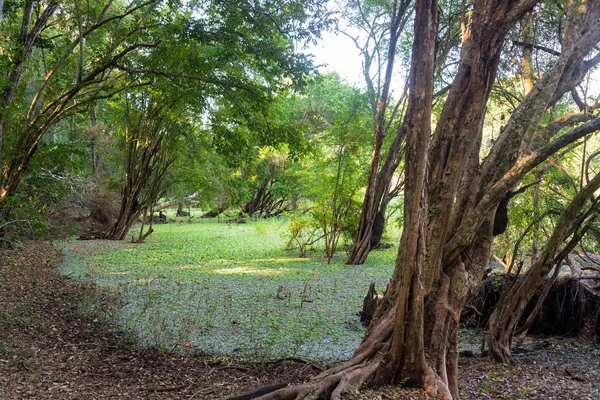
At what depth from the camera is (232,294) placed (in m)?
7.04

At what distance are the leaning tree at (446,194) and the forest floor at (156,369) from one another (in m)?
0.27

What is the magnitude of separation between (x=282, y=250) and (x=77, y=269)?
562cm

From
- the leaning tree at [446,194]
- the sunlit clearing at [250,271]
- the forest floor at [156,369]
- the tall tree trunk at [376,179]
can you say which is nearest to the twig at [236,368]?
the forest floor at [156,369]

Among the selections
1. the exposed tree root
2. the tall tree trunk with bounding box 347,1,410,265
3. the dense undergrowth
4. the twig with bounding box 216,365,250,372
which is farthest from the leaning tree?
the tall tree trunk with bounding box 347,1,410,265

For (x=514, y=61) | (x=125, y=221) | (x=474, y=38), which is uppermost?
(x=514, y=61)

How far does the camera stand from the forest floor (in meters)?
3.56

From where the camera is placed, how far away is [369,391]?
3.06m

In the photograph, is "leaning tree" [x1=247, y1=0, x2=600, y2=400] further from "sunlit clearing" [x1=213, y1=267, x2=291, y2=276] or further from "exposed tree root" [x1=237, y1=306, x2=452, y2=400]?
"sunlit clearing" [x1=213, y1=267, x2=291, y2=276]

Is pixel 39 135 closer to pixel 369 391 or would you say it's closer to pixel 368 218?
pixel 368 218

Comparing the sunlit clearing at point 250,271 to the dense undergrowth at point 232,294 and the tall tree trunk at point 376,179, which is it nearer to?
the dense undergrowth at point 232,294

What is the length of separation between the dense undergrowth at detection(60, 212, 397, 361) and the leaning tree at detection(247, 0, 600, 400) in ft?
4.16

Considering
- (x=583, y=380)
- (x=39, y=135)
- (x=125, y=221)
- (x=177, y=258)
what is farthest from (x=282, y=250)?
(x=583, y=380)

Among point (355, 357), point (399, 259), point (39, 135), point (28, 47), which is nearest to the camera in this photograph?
point (355, 357)

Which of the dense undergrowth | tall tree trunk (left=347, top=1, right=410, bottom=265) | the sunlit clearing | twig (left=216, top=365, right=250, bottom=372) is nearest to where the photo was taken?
twig (left=216, top=365, right=250, bottom=372)
